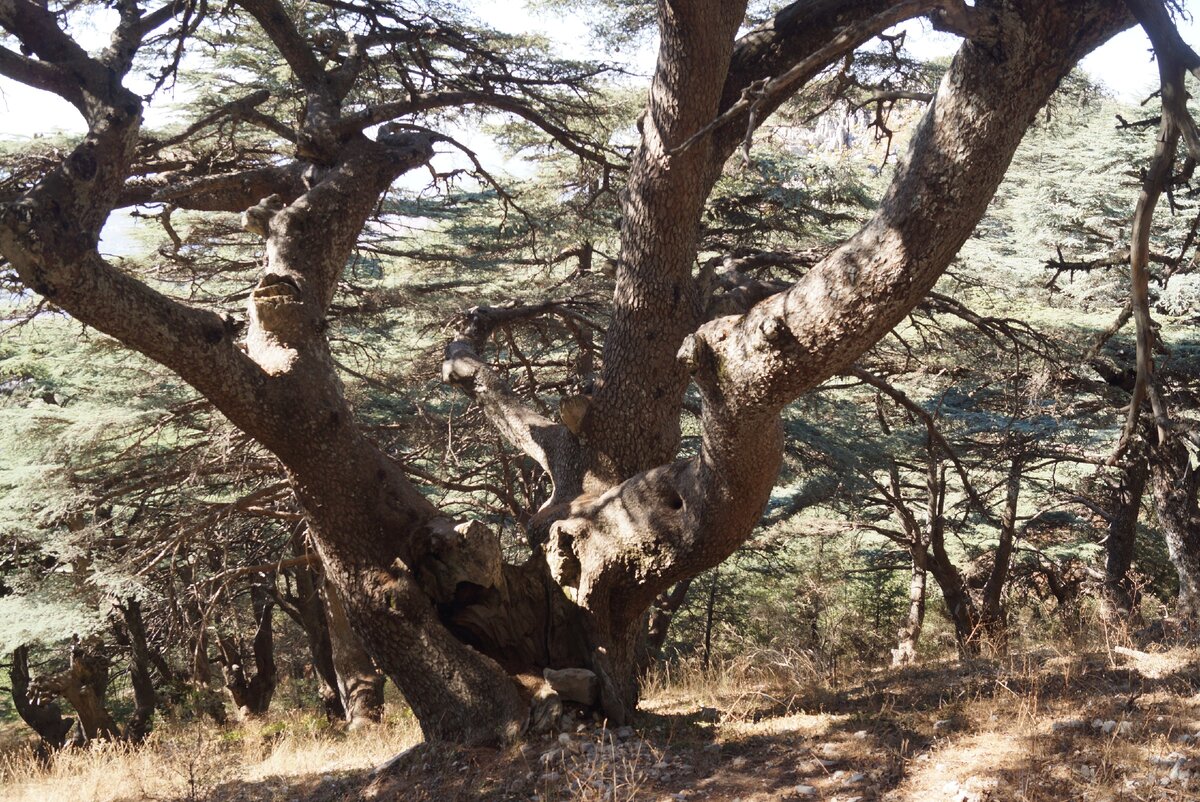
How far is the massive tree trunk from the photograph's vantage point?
3926mm

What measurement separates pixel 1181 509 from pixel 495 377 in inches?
278

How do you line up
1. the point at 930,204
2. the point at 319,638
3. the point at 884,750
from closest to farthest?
1. the point at 930,204
2. the point at 884,750
3. the point at 319,638

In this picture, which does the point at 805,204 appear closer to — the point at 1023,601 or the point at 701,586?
the point at 1023,601

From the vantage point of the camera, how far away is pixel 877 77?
24.1ft

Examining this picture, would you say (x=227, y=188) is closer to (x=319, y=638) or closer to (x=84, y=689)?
(x=319, y=638)

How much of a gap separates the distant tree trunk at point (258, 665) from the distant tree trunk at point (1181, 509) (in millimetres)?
12500

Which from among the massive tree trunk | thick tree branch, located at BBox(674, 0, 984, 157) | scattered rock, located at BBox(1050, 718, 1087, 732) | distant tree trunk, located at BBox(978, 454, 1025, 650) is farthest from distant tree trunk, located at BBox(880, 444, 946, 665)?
scattered rock, located at BBox(1050, 718, 1087, 732)

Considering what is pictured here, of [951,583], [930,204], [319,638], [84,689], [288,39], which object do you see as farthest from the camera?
[319,638]

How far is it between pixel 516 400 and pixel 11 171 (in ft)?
12.6

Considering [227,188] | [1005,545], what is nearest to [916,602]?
[1005,545]

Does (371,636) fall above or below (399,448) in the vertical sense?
below

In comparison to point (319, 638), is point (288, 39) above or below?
above

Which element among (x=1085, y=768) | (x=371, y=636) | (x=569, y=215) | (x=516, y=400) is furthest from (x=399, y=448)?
(x=1085, y=768)

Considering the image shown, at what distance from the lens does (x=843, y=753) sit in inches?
162
